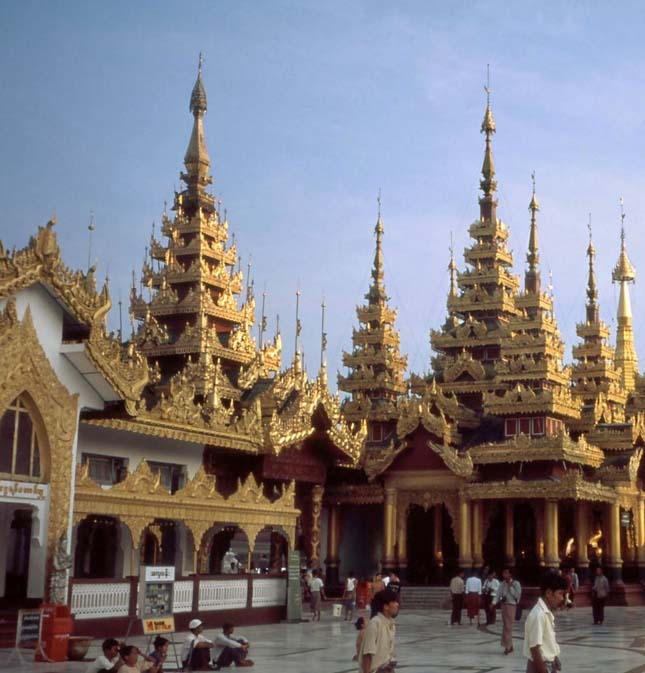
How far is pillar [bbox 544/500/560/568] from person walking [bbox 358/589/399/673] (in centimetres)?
2523

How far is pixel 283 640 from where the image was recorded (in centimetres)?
2156

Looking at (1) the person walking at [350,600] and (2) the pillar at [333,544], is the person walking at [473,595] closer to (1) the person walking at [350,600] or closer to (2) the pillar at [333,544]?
(1) the person walking at [350,600]

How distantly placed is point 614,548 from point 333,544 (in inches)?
350

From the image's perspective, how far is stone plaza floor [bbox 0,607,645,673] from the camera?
1666cm

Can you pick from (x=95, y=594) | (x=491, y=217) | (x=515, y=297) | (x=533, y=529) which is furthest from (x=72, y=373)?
(x=491, y=217)

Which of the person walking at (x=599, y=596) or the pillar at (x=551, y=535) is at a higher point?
the pillar at (x=551, y=535)

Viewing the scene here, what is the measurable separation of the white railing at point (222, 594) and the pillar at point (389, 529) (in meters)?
11.5

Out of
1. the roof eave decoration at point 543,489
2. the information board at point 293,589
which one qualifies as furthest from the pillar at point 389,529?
the information board at point 293,589

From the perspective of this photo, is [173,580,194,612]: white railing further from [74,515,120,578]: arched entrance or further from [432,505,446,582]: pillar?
Answer: [432,505,446,582]: pillar

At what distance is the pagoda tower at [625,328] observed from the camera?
59028 mm

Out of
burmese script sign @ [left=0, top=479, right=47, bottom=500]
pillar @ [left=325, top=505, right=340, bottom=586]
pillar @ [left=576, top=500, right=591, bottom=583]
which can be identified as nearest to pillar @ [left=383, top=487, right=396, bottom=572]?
pillar @ [left=325, top=505, right=340, bottom=586]

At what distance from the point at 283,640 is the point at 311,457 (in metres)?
12.7

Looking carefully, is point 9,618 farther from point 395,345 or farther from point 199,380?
point 395,345

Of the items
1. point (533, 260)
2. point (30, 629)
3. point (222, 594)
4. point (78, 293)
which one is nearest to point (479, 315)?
point (533, 260)
